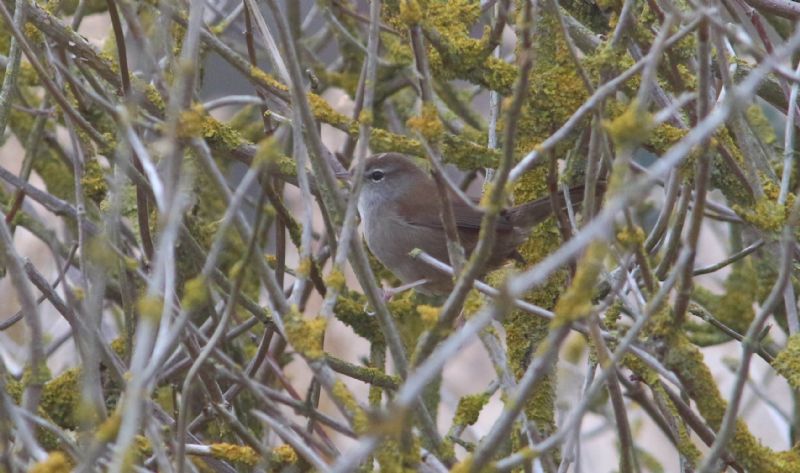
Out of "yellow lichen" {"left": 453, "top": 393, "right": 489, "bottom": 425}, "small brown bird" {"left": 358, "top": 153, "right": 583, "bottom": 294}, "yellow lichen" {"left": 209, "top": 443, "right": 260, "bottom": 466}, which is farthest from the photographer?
"small brown bird" {"left": 358, "top": 153, "right": 583, "bottom": 294}

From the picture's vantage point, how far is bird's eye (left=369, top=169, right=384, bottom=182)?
5.03 meters

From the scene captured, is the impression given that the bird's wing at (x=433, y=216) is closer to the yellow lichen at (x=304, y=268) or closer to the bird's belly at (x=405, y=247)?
the bird's belly at (x=405, y=247)

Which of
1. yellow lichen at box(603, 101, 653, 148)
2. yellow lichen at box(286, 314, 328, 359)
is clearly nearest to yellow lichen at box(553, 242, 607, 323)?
yellow lichen at box(603, 101, 653, 148)

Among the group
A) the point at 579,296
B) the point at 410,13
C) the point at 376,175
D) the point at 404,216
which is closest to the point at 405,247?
the point at 404,216

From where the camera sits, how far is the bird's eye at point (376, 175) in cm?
503

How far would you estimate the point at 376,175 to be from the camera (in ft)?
16.6

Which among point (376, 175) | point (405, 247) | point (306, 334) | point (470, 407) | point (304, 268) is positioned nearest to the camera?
point (306, 334)

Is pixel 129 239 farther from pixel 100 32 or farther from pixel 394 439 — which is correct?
pixel 100 32

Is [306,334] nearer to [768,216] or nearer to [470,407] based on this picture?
[470,407]

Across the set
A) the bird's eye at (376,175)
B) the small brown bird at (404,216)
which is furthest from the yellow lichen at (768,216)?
the bird's eye at (376,175)

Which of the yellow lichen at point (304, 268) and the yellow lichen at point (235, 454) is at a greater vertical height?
the yellow lichen at point (304, 268)

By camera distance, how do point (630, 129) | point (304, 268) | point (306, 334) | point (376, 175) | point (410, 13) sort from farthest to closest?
point (376, 175)
point (410, 13)
point (304, 268)
point (306, 334)
point (630, 129)

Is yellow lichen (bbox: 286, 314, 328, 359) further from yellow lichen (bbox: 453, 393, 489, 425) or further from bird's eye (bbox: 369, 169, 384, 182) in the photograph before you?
bird's eye (bbox: 369, 169, 384, 182)

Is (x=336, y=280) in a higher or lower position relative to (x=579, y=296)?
higher
